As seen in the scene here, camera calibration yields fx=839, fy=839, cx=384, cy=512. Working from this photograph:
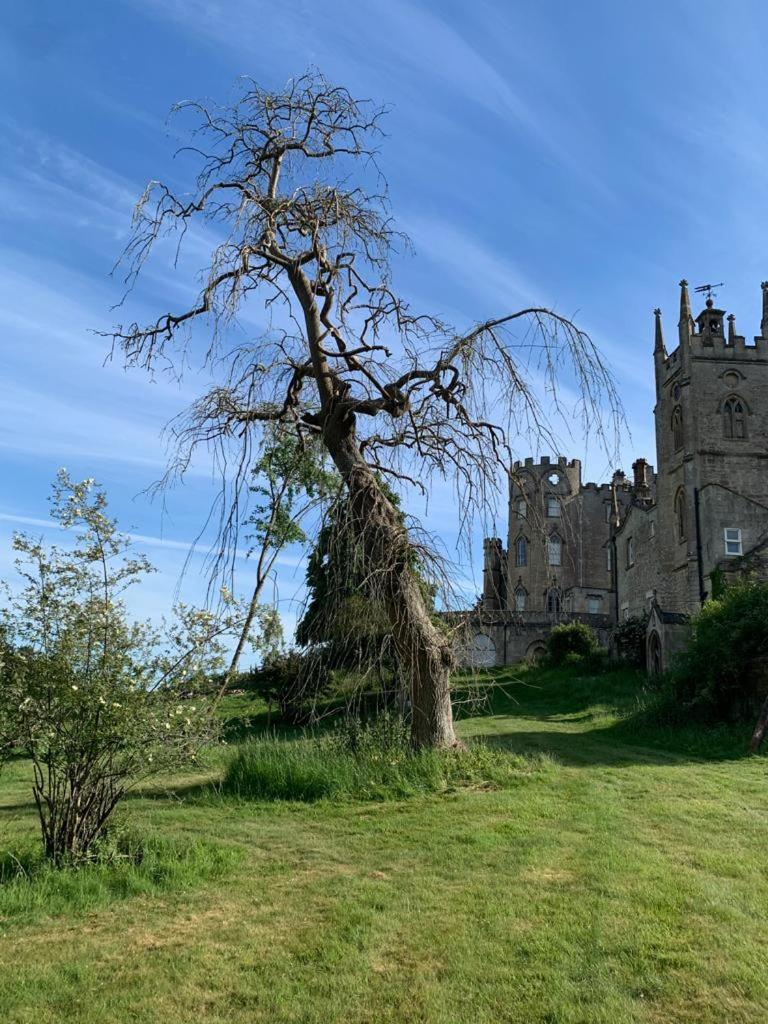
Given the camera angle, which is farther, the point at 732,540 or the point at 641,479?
the point at 641,479

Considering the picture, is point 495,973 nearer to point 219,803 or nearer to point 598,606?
point 219,803

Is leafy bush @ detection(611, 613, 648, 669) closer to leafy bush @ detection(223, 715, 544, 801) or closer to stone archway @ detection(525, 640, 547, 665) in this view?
stone archway @ detection(525, 640, 547, 665)

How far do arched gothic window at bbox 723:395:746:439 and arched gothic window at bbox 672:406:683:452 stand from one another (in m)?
1.96

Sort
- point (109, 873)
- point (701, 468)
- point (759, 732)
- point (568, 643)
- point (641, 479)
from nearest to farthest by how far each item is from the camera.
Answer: point (109, 873) < point (759, 732) < point (701, 468) < point (568, 643) < point (641, 479)

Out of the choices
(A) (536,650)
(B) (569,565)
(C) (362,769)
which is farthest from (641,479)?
(C) (362,769)

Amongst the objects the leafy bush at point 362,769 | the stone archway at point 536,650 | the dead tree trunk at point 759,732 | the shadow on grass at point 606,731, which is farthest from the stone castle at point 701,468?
the leafy bush at point 362,769

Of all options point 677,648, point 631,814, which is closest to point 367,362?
point 631,814

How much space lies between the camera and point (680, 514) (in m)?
38.5

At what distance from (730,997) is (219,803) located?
6.82 meters

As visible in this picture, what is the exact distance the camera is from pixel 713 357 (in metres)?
38.5

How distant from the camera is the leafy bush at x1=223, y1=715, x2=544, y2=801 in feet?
32.7

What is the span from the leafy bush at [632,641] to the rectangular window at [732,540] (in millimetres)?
4992

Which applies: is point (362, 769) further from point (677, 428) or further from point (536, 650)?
point (536, 650)

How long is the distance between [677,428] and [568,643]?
1129cm
